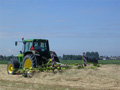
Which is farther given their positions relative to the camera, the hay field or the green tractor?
the green tractor

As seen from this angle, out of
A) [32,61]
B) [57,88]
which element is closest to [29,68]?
[32,61]

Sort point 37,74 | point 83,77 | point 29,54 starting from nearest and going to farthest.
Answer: point 83,77
point 37,74
point 29,54

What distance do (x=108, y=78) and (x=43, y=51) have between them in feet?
18.5

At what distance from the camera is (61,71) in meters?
11.9

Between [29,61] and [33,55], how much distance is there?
629 millimetres

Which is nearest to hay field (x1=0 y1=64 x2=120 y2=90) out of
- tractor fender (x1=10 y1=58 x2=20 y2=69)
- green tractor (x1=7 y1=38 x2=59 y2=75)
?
green tractor (x1=7 y1=38 x2=59 y2=75)

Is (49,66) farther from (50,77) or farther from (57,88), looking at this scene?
(57,88)

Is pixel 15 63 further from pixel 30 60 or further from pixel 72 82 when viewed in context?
pixel 72 82

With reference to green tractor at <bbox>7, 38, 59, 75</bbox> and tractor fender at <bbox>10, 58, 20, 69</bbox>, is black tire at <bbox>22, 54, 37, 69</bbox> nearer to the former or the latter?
green tractor at <bbox>7, 38, 59, 75</bbox>

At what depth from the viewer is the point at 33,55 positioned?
44.5 ft

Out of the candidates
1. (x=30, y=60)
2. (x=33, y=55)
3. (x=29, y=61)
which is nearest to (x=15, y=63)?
(x=29, y=61)

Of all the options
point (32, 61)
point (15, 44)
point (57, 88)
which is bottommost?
point (57, 88)

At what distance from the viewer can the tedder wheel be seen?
1331 centimetres

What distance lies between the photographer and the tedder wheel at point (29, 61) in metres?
13.3
